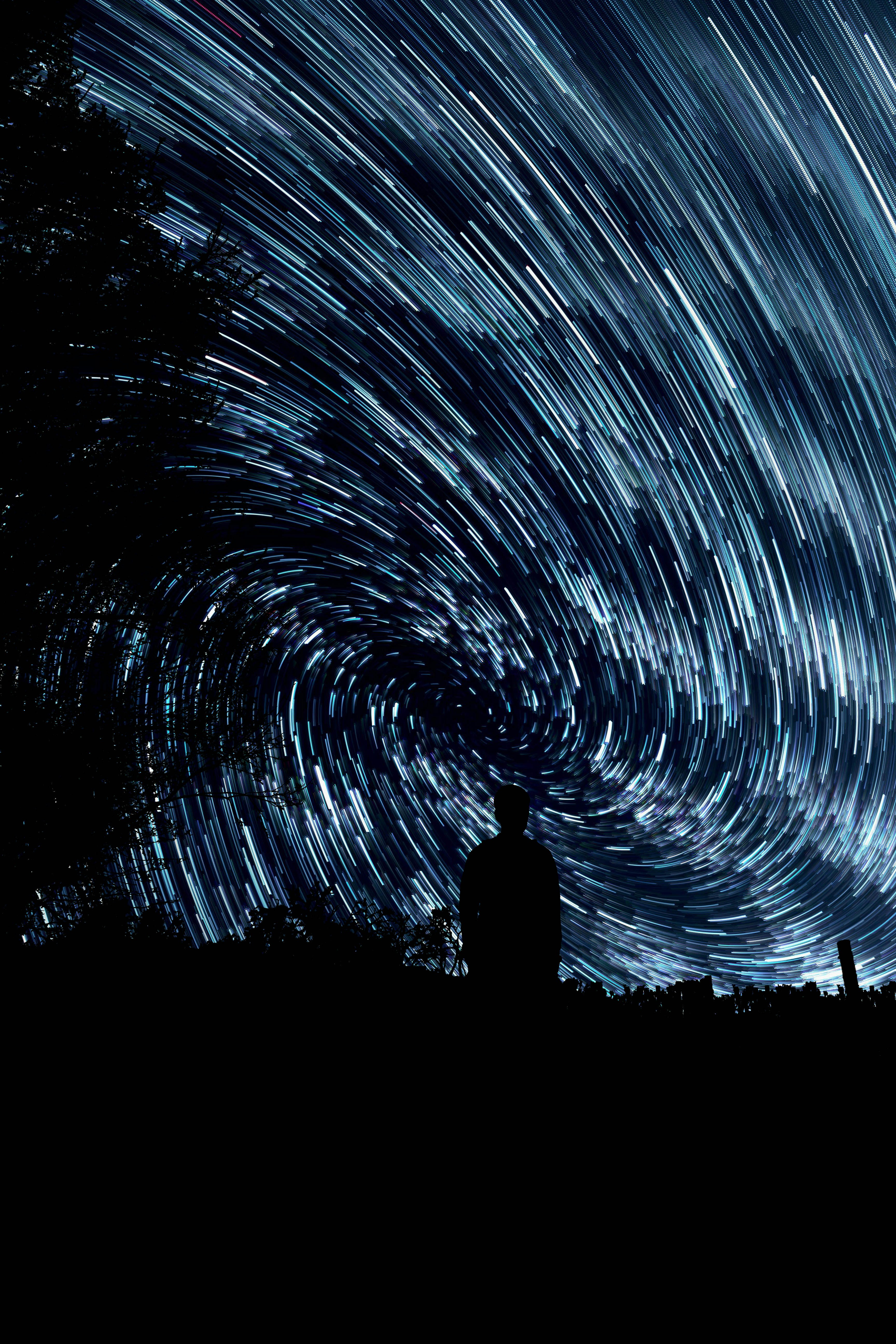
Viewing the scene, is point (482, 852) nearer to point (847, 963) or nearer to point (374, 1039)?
point (374, 1039)

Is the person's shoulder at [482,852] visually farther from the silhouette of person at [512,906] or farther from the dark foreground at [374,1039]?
the dark foreground at [374,1039]

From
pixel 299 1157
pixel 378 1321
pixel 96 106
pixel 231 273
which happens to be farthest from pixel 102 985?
pixel 96 106

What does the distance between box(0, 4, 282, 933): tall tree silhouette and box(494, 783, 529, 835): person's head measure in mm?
6324

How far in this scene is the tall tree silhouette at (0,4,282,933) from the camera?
859cm

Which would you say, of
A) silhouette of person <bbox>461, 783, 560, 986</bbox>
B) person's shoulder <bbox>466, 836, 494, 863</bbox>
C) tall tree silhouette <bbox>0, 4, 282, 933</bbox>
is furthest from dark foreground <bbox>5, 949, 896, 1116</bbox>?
tall tree silhouette <bbox>0, 4, 282, 933</bbox>

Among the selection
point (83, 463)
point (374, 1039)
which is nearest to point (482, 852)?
point (374, 1039)

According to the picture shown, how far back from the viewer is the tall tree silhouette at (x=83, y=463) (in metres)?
8.59

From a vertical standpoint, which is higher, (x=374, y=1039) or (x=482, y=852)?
(x=482, y=852)

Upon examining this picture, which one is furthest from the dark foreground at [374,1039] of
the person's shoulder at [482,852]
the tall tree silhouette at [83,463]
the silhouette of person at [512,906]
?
the tall tree silhouette at [83,463]

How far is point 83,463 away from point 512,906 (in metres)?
7.80

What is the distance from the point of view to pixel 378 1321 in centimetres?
255

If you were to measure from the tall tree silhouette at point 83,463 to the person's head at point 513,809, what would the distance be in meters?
6.32

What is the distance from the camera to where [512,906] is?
4215 mm

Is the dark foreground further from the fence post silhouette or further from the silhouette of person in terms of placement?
the fence post silhouette
